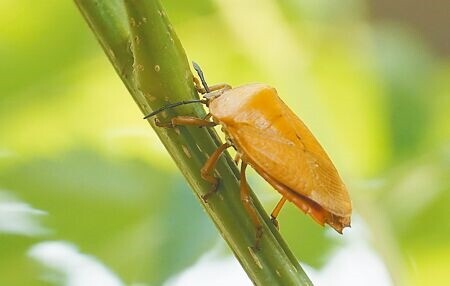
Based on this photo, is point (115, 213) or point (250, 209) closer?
point (250, 209)

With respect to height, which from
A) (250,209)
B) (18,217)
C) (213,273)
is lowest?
(250,209)

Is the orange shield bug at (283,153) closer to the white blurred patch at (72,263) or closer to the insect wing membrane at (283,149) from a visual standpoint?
the insect wing membrane at (283,149)

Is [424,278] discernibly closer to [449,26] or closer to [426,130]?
[426,130]

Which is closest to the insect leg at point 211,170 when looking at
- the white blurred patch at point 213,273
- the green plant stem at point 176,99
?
the green plant stem at point 176,99

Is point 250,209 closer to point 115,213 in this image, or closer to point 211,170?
point 211,170

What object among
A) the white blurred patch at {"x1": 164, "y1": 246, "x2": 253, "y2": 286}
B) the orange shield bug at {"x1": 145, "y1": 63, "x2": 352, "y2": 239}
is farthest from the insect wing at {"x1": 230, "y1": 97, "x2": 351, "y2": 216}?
the white blurred patch at {"x1": 164, "y1": 246, "x2": 253, "y2": 286}

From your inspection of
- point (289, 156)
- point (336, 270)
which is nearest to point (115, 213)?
point (336, 270)

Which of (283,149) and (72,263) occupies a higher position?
(72,263)
